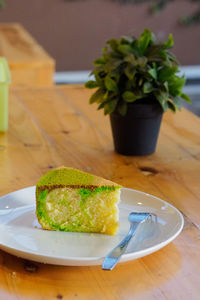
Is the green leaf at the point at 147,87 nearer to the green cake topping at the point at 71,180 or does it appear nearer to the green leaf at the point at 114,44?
the green leaf at the point at 114,44

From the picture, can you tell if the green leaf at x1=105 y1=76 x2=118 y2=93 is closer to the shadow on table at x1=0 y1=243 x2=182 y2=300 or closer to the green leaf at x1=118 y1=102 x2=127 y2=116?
the green leaf at x1=118 y1=102 x2=127 y2=116

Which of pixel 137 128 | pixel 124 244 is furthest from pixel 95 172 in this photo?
pixel 124 244

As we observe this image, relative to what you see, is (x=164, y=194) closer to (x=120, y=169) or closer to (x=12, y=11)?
(x=120, y=169)

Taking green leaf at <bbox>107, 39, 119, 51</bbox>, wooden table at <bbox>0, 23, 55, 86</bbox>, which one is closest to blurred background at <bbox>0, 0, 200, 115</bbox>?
wooden table at <bbox>0, 23, 55, 86</bbox>

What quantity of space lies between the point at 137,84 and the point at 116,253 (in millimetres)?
556

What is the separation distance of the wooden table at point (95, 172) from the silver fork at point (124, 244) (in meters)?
0.03

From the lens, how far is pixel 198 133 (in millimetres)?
1513

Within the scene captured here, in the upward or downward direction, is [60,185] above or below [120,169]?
above

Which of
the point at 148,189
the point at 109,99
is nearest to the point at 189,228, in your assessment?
the point at 148,189

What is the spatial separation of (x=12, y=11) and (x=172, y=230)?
4.51 m

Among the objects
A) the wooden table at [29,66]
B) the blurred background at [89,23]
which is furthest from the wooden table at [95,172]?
the blurred background at [89,23]

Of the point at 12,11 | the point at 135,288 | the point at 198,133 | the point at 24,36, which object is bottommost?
the point at 12,11

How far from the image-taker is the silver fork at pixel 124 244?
30.3 inches

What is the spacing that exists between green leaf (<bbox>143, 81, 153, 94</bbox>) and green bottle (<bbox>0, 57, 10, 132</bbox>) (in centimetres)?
44
